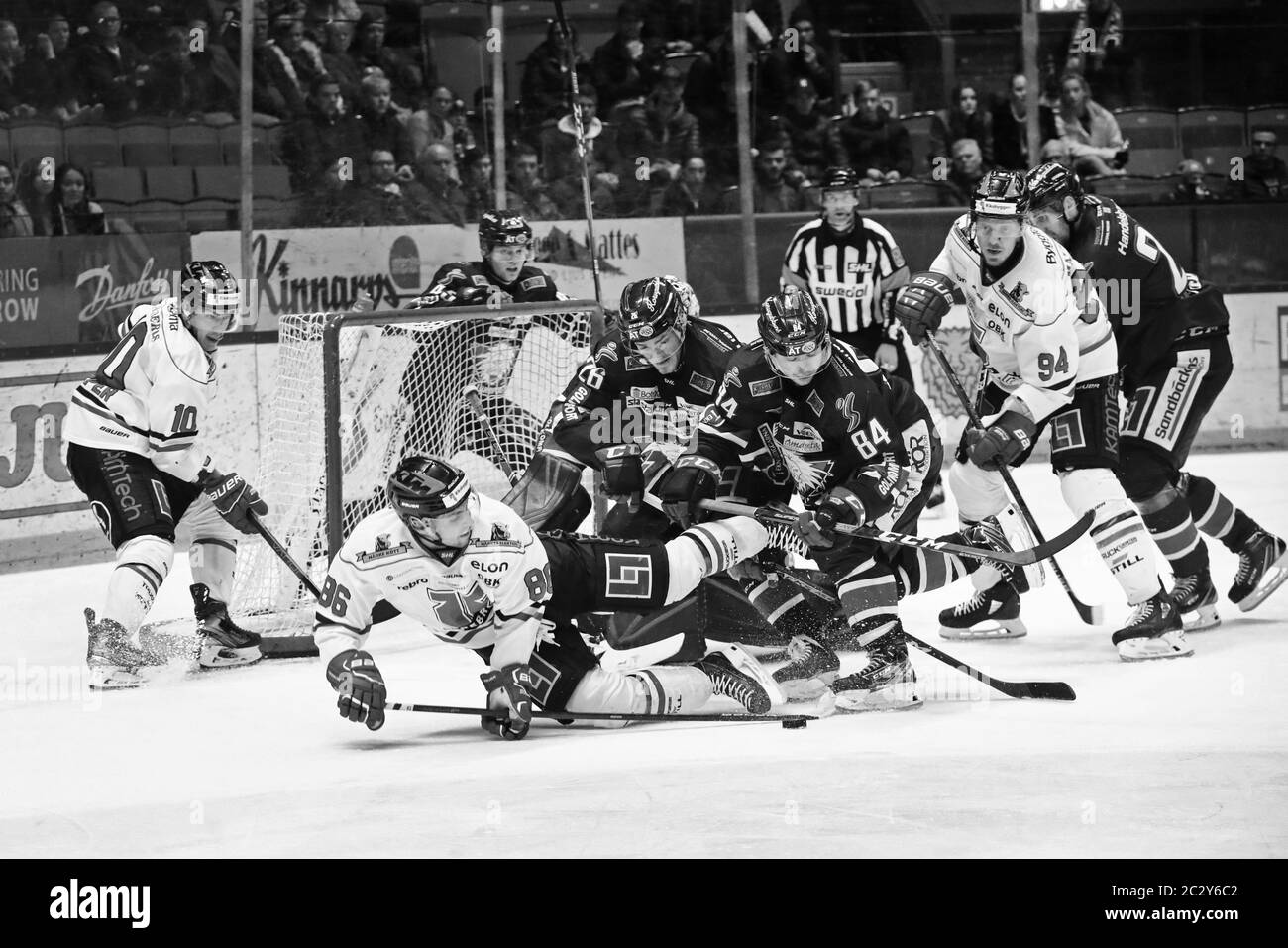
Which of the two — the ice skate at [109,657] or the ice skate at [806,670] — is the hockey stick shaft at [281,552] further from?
the ice skate at [806,670]

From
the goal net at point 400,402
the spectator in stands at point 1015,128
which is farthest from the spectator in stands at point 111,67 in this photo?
the spectator in stands at point 1015,128

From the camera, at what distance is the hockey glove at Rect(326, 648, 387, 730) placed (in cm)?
347

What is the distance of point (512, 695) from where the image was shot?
3.62 meters

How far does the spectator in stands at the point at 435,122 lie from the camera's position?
25.5ft

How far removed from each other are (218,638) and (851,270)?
3.01m

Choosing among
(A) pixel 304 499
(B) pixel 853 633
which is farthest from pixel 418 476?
(A) pixel 304 499

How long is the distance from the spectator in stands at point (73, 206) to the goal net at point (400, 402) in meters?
1.71

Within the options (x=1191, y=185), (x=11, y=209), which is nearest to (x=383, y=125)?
(x=11, y=209)

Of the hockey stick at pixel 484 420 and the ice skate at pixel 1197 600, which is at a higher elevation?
the hockey stick at pixel 484 420

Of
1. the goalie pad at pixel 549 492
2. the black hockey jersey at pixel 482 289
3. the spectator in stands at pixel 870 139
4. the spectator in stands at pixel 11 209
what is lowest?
the goalie pad at pixel 549 492

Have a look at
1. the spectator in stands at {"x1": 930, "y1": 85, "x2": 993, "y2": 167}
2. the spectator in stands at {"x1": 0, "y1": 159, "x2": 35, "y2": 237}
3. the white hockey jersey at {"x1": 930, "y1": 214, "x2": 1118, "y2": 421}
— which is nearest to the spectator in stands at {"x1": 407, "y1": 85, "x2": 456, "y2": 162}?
the spectator in stands at {"x1": 0, "y1": 159, "x2": 35, "y2": 237}

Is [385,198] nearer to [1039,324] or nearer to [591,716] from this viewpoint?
[1039,324]

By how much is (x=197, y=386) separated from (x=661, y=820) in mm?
2159

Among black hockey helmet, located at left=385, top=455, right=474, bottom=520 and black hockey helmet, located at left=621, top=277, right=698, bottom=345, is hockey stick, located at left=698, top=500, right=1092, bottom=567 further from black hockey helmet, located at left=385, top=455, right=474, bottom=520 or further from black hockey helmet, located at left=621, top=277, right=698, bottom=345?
black hockey helmet, located at left=385, top=455, right=474, bottom=520
